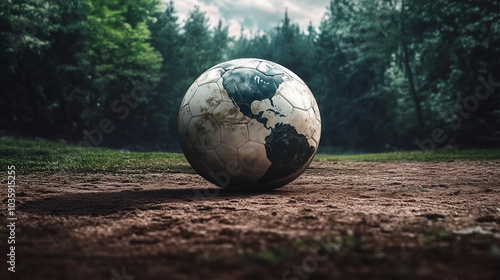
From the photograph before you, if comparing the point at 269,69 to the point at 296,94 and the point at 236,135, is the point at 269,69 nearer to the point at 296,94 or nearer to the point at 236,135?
the point at 296,94

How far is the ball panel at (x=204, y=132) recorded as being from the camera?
5855 mm

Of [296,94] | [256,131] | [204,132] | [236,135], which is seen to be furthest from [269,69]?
[204,132]

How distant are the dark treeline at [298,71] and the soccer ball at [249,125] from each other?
16.2 meters

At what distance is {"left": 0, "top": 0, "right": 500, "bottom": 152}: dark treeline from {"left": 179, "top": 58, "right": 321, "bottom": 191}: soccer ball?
16208 mm

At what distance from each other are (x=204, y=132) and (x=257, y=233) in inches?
105

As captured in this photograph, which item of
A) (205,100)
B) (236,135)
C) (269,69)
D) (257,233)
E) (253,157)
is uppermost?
(269,69)

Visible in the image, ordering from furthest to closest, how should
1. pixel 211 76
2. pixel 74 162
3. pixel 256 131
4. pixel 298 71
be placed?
pixel 298 71 → pixel 74 162 → pixel 211 76 → pixel 256 131

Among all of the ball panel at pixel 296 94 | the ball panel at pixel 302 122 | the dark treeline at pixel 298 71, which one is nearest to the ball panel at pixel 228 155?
the ball panel at pixel 302 122

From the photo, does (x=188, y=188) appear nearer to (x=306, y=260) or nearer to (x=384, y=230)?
(x=384, y=230)

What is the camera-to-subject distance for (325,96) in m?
44.1

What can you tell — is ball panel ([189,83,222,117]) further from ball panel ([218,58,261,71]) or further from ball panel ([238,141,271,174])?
ball panel ([238,141,271,174])

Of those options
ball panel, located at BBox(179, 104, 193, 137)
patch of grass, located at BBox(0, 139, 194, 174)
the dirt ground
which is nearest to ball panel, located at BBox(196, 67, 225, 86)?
ball panel, located at BBox(179, 104, 193, 137)

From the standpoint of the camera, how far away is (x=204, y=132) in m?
5.93

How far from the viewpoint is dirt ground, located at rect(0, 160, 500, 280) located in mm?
2582
